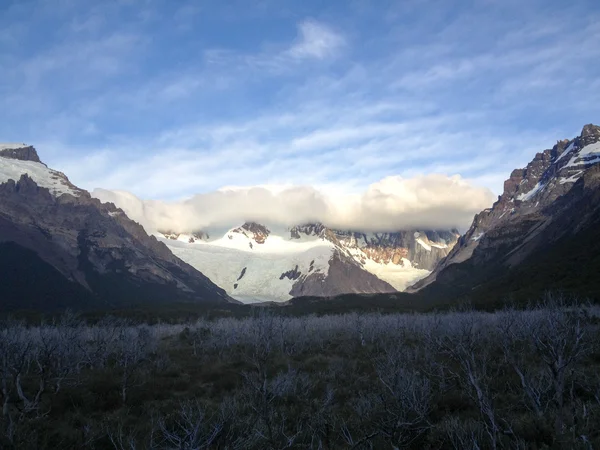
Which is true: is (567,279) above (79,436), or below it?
above

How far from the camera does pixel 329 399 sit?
13977 mm

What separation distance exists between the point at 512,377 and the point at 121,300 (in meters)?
203

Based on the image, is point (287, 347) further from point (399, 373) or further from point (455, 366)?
point (399, 373)

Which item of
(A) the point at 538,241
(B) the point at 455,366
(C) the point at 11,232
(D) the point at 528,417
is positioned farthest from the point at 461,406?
(C) the point at 11,232

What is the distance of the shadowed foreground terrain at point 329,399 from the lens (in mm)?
11219

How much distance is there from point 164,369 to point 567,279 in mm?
85394

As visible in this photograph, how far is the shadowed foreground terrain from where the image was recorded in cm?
1122

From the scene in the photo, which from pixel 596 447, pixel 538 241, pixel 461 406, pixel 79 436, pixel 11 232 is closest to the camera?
pixel 596 447

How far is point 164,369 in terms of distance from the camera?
3406 centimetres

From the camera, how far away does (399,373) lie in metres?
13.7

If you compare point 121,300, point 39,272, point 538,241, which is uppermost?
point 538,241

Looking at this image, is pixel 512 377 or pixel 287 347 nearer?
Answer: pixel 512 377

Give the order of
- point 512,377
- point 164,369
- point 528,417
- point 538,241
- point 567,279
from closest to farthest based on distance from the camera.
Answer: point 528,417
point 512,377
point 164,369
point 567,279
point 538,241

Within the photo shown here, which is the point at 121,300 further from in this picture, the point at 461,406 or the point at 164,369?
the point at 461,406
